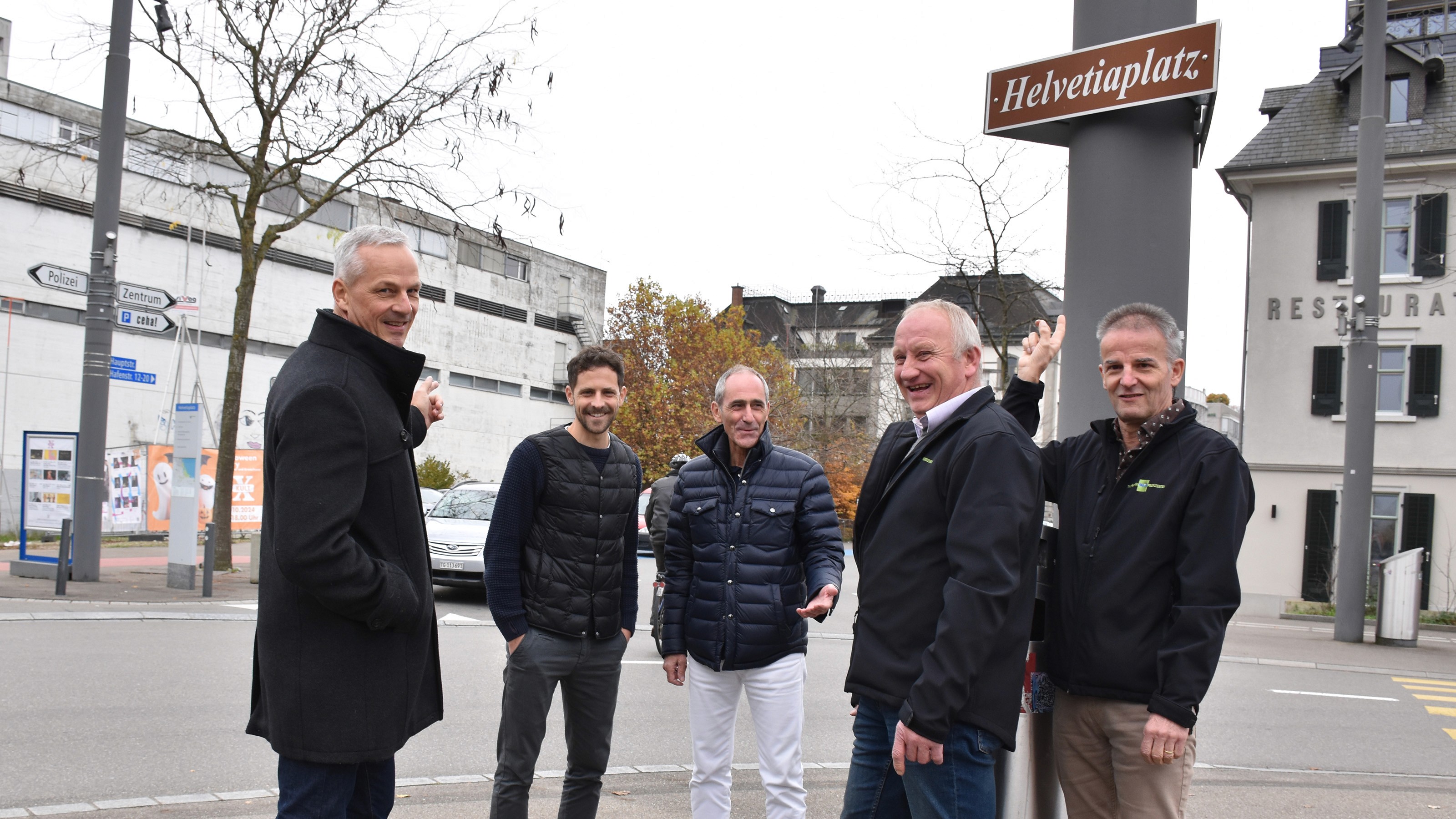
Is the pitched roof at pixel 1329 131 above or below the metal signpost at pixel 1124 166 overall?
above

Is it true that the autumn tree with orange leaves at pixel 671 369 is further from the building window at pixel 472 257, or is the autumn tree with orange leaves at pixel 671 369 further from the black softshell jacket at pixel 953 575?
the black softshell jacket at pixel 953 575

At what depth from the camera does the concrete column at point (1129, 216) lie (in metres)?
A: 3.83

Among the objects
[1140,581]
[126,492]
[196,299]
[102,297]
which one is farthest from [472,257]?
[1140,581]

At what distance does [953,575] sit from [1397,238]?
1006 inches

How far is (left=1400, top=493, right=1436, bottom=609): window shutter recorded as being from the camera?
22.9 m

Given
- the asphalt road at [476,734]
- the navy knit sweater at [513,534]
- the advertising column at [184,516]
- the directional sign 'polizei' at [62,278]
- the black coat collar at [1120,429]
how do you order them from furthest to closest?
the advertising column at [184,516] → the directional sign 'polizei' at [62,278] → the asphalt road at [476,734] → the navy knit sweater at [513,534] → the black coat collar at [1120,429]

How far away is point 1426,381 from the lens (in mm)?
23188

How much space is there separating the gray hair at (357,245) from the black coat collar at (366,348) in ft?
0.38

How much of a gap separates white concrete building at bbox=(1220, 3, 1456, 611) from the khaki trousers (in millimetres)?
22347

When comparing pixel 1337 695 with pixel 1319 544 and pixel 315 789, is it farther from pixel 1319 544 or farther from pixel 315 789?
pixel 1319 544

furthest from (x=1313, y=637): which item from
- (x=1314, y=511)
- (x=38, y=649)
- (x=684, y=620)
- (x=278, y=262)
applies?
(x=278, y=262)

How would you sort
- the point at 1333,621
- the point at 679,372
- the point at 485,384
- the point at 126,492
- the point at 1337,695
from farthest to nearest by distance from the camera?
the point at 485,384
the point at 679,372
the point at 126,492
the point at 1333,621
the point at 1337,695

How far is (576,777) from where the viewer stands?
4277 mm

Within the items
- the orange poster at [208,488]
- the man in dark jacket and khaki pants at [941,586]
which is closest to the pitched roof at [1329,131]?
the orange poster at [208,488]
